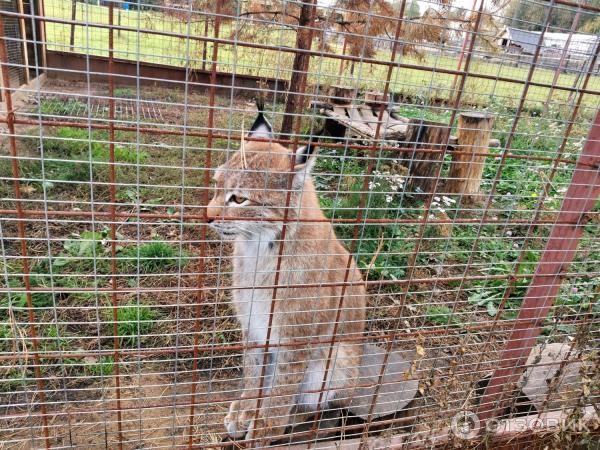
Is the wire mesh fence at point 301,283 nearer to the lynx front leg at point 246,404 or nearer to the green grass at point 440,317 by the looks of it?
the lynx front leg at point 246,404

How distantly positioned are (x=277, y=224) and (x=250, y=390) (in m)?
1.13

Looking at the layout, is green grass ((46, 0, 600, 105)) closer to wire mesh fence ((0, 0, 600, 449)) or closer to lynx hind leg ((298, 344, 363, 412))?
wire mesh fence ((0, 0, 600, 449))

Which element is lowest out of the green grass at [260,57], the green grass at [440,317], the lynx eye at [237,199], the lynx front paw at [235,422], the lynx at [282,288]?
the lynx front paw at [235,422]

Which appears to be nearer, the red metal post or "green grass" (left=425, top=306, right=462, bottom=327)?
the red metal post

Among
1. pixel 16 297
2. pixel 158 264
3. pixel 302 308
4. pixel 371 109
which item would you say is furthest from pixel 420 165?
pixel 16 297

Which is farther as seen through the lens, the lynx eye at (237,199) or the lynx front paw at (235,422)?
the lynx front paw at (235,422)

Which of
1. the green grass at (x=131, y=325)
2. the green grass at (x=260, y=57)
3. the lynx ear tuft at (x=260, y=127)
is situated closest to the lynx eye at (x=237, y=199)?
the lynx ear tuft at (x=260, y=127)

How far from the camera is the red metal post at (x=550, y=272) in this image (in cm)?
243

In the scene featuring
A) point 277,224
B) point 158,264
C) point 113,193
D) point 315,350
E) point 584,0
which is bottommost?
point 158,264

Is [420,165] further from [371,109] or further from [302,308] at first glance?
[302,308]

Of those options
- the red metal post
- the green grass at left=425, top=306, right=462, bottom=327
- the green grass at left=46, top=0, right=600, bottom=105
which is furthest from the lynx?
the green grass at left=425, top=306, right=462, bottom=327

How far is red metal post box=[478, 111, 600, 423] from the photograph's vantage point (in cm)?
243

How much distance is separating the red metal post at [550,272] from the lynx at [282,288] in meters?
0.88

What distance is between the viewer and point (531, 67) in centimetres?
207
